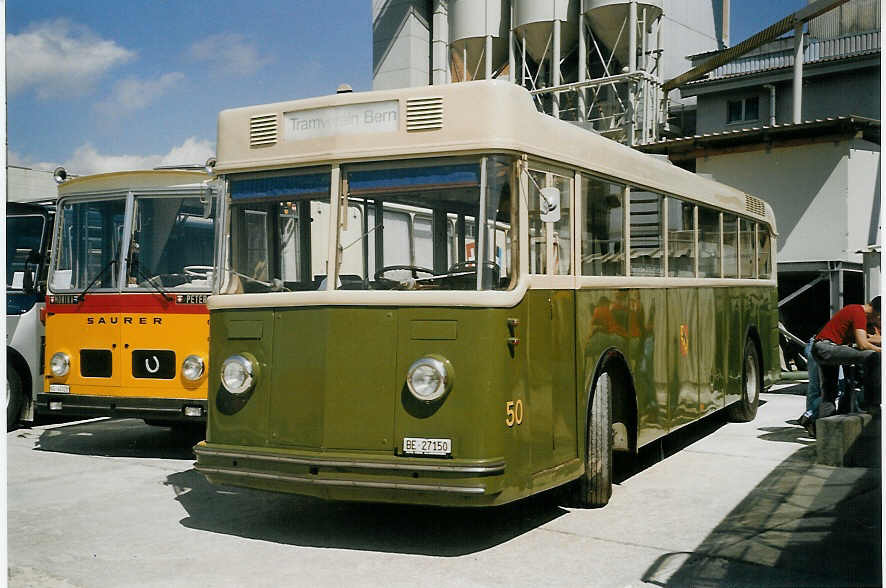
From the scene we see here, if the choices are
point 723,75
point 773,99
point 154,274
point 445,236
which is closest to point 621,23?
point 723,75

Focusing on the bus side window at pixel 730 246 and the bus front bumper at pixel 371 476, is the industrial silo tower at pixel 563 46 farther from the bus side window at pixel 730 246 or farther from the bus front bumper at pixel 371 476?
the bus front bumper at pixel 371 476

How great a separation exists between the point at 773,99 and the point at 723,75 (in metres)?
3.17

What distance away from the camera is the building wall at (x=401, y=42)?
47.2 meters

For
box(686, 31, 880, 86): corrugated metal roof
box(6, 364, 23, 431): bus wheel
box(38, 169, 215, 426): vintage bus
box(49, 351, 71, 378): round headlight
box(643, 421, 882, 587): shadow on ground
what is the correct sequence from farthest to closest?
box(686, 31, 880, 86): corrugated metal roof
box(6, 364, 23, 431): bus wheel
box(49, 351, 71, 378): round headlight
box(38, 169, 215, 426): vintage bus
box(643, 421, 882, 587): shadow on ground

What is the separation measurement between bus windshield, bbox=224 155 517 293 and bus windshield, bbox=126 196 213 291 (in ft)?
10.1

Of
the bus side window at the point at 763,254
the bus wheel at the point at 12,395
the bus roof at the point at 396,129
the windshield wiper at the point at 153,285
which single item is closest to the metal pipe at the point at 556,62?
the bus side window at the point at 763,254

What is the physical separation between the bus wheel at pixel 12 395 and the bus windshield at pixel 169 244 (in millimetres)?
2932

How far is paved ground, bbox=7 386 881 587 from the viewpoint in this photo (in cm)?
582

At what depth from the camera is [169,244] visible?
10.1 m

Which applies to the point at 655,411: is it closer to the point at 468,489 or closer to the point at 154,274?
the point at 468,489

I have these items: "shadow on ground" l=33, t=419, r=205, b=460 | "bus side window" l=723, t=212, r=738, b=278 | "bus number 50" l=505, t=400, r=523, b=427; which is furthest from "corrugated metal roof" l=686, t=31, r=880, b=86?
"bus number 50" l=505, t=400, r=523, b=427

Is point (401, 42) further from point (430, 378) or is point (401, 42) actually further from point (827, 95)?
point (430, 378)

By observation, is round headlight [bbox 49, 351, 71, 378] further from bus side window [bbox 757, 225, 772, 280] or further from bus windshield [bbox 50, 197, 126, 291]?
bus side window [bbox 757, 225, 772, 280]

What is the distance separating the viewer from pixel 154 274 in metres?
10.1
